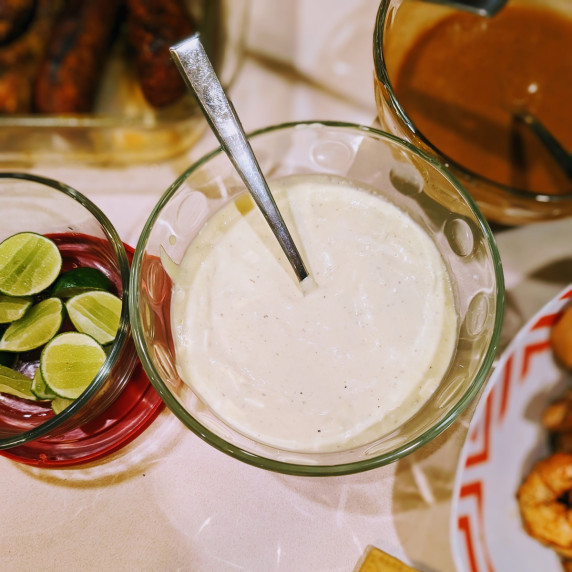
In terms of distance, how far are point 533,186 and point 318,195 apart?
0.31 metres

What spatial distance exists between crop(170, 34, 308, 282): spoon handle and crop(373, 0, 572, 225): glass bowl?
227 mm

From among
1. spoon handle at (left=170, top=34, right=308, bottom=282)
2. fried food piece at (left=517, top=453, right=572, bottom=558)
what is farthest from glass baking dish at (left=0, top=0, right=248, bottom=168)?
fried food piece at (left=517, top=453, right=572, bottom=558)

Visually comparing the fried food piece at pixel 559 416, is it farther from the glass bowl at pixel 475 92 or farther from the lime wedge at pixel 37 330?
the lime wedge at pixel 37 330

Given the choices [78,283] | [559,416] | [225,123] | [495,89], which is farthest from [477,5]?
[78,283]

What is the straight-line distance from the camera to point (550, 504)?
0.83 metres

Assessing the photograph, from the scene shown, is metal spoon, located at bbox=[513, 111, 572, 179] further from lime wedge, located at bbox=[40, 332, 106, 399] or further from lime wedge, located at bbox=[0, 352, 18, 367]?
lime wedge, located at bbox=[0, 352, 18, 367]

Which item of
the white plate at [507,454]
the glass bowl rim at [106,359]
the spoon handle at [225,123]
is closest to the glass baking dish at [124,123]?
the glass bowl rim at [106,359]

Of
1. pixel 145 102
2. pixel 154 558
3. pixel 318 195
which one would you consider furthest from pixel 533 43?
pixel 154 558

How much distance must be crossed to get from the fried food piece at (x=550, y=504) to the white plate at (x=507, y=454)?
0.08 ft

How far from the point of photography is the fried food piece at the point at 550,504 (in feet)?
2.68

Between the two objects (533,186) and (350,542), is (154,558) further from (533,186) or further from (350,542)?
(533,186)

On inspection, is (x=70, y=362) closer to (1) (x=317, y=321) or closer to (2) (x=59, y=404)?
(2) (x=59, y=404)

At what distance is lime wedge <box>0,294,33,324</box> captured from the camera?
35.0 inches

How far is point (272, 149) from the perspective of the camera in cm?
97
